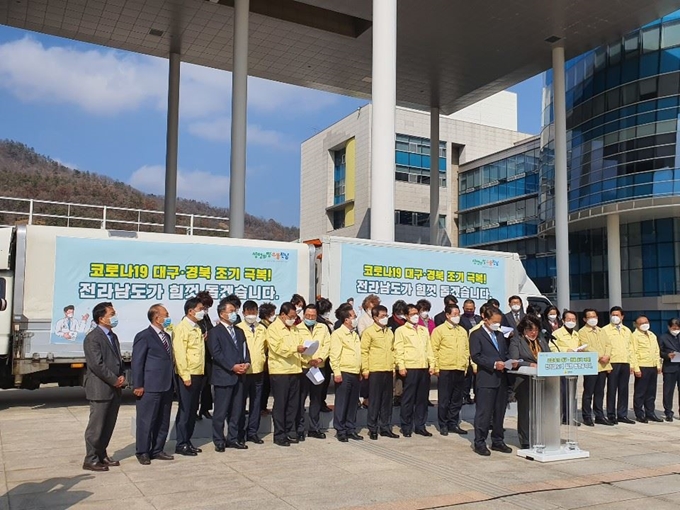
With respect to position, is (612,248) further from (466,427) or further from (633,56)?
(466,427)

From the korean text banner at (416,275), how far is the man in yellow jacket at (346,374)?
405 centimetres

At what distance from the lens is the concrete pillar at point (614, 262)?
30719 mm

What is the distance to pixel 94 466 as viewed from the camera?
265 inches

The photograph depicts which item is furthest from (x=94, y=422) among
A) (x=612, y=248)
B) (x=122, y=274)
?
(x=612, y=248)

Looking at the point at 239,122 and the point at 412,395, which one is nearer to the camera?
the point at 412,395

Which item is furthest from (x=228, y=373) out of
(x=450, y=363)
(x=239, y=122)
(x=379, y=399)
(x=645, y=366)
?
(x=239, y=122)

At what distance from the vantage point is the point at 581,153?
31.6m

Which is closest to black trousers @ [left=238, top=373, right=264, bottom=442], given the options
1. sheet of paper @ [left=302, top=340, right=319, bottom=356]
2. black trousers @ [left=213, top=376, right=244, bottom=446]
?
black trousers @ [left=213, top=376, right=244, bottom=446]

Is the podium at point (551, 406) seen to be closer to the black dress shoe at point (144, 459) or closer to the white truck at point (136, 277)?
the black dress shoe at point (144, 459)

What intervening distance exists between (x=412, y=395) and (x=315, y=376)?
1530 millimetres

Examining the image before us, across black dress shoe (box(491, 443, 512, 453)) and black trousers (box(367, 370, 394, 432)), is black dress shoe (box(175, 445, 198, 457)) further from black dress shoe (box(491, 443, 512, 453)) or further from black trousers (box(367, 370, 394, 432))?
black dress shoe (box(491, 443, 512, 453))

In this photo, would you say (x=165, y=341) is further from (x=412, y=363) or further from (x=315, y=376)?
(x=412, y=363)

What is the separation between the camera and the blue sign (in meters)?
7.52

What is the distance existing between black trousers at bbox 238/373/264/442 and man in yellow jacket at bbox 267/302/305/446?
26 cm
